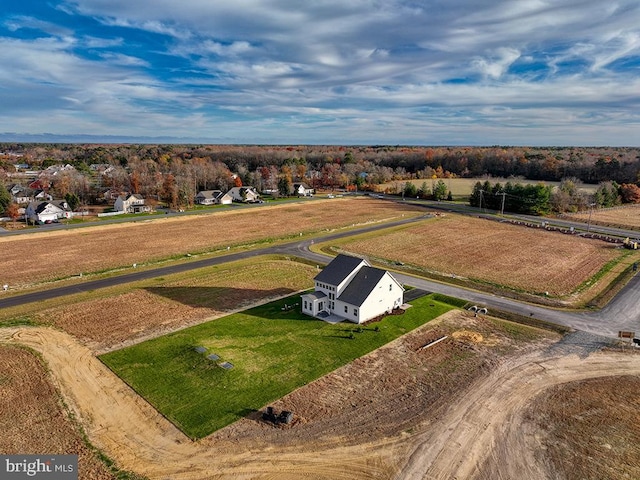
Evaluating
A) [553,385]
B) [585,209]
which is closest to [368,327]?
[553,385]

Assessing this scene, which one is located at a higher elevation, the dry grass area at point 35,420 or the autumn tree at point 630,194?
the autumn tree at point 630,194

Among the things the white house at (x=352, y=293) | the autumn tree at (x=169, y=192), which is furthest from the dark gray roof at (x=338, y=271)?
the autumn tree at (x=169, y=192)

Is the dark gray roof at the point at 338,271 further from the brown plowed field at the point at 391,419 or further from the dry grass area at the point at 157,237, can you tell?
the dry grass area at the point at 157,237

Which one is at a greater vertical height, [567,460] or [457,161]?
[457,161]

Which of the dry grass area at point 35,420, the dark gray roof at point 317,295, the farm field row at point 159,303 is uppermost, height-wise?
the dark gray roof at point 317,295

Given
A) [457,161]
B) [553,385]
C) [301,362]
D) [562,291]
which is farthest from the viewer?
[457,161]

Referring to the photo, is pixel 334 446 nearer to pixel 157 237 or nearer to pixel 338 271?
pixel 338 271

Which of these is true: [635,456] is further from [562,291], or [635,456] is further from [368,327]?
[562,291]

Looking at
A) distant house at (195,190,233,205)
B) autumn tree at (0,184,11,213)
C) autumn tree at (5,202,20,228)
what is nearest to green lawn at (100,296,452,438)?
autumn tree at (5,202,20,228)
